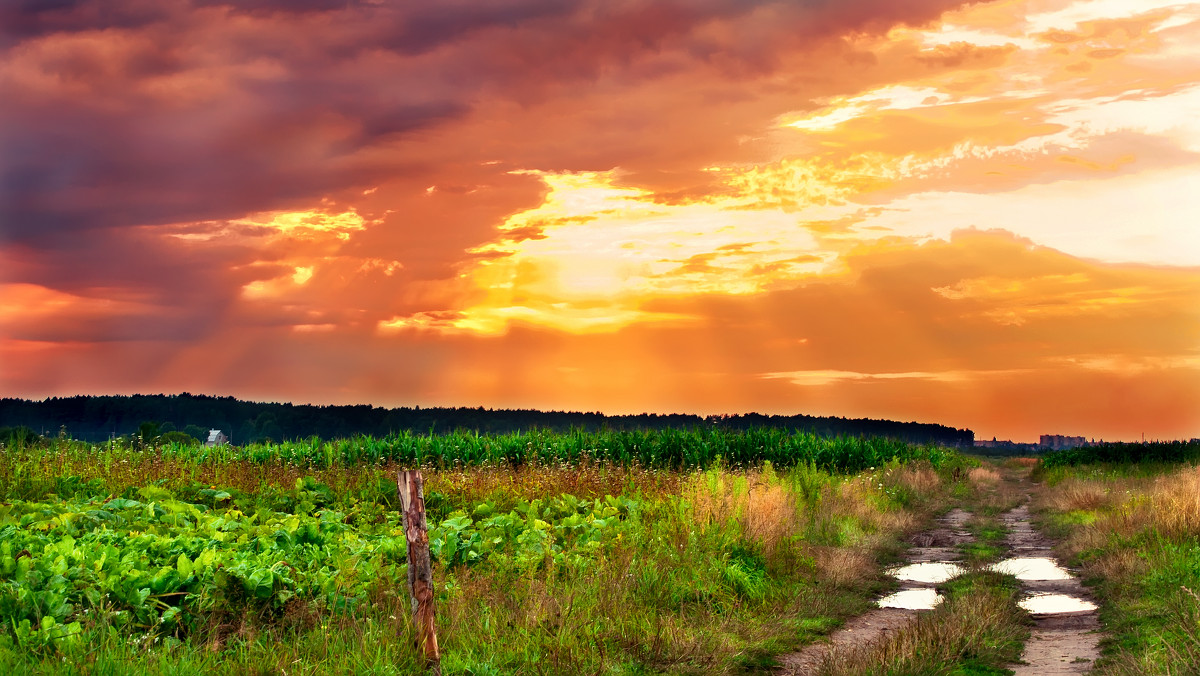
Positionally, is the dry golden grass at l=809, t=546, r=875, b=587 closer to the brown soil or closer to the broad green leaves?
the brown soil

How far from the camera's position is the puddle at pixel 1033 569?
14.9m

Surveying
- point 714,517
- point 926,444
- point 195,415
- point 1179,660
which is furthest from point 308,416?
point 1179,660

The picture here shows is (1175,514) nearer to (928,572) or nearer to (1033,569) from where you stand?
(1033,569)

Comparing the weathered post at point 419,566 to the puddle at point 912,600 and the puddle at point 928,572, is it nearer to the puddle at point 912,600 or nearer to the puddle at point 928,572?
the puddle at point 912,600

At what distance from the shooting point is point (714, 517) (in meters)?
14.0

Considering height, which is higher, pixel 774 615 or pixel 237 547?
pixel 237 547

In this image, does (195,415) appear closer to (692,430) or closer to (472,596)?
(692,430)

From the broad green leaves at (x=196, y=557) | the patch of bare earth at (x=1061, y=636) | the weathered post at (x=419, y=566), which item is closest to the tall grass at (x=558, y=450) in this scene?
the broad green leaves at (x=196, y=557)

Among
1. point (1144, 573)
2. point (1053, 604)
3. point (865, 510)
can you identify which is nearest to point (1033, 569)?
point (1144, 573)

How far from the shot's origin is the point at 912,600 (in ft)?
41.8

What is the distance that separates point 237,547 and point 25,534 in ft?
8.08

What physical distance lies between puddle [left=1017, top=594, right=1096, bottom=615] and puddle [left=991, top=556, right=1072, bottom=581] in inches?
65.5

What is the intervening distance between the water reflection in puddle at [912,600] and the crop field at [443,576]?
421mm

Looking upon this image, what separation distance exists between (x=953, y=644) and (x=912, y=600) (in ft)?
11.3
